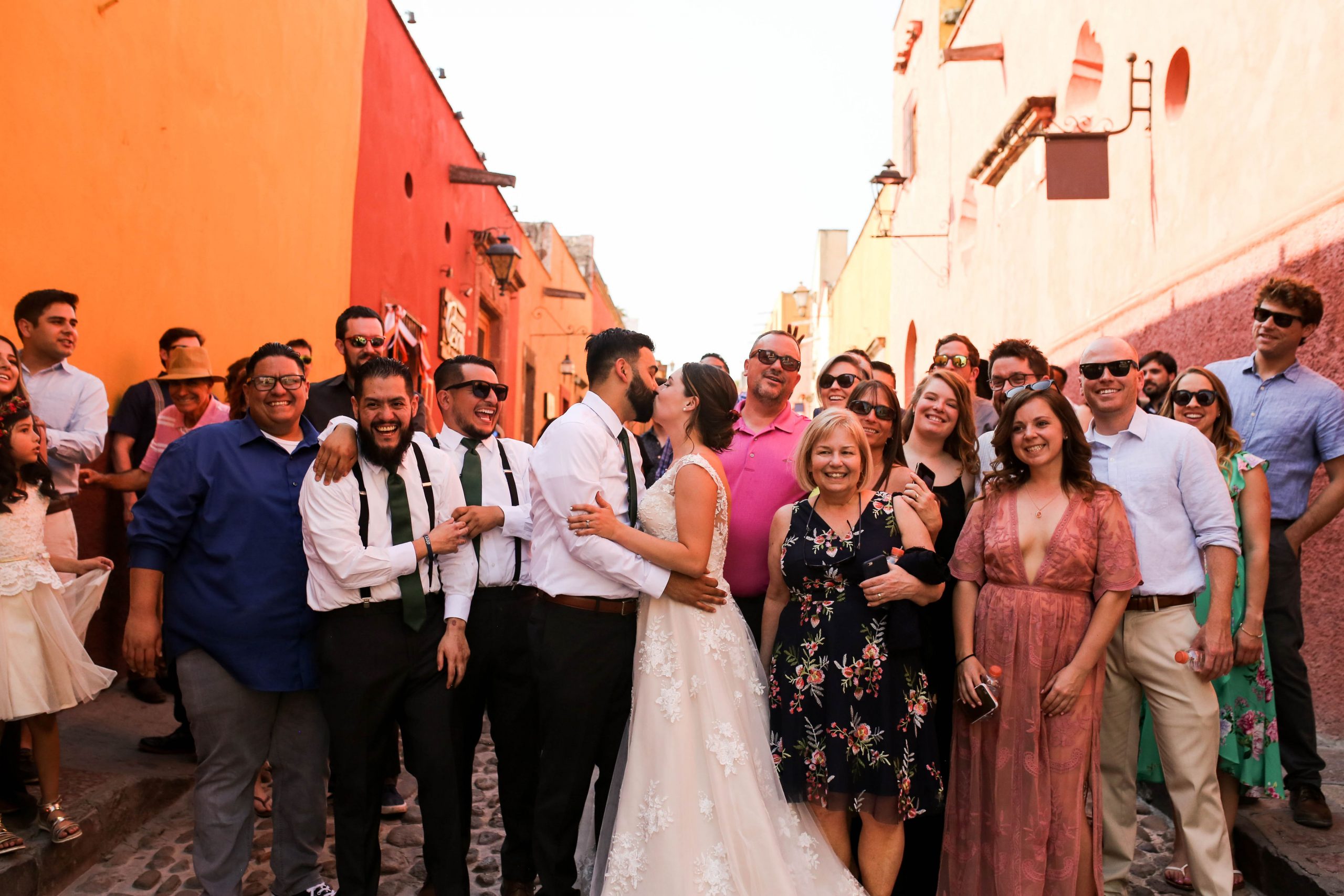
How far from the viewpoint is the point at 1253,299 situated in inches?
222

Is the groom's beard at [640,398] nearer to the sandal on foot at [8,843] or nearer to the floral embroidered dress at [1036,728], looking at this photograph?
the floral embroidered dress at [1036,728]

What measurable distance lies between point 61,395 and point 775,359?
334cm

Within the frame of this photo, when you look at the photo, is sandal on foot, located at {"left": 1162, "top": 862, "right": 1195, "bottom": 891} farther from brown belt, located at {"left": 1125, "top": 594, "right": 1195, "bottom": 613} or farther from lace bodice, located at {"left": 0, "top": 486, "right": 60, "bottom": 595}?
lace bodice, located at {"left": 0, "top": 486, "right": 60, "bottom": 595}

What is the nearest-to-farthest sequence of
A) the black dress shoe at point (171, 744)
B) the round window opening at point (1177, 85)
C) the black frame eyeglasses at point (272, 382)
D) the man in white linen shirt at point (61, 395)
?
the black frame eyeglasses at point (272, 382) < the man in white linen shirt at point (61, 395) < the black dress shoe at point (171, 744) < the round window opening at point (1177, 85)

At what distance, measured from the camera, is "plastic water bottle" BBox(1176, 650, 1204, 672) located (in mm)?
3449

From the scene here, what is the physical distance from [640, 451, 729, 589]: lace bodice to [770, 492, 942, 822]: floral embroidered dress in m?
0.28

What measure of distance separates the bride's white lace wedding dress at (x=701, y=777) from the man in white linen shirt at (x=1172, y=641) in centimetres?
113

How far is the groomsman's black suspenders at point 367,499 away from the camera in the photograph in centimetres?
332

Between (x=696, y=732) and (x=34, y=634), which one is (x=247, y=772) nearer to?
(x=34, y=634)

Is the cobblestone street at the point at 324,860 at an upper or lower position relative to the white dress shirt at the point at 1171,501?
lower

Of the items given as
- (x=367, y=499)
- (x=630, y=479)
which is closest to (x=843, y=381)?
(x=630, y=479)

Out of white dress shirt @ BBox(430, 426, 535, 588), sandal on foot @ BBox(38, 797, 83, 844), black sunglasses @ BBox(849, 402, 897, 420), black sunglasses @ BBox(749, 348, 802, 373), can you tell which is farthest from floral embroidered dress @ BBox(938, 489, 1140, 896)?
→ sandal on foot @ BBox(38, 797, 83, 844)

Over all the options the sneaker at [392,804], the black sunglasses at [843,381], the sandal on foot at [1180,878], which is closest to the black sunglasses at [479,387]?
the black sunglasses at [843,381]

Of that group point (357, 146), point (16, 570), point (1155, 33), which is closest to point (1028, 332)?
point (1155, 33)
